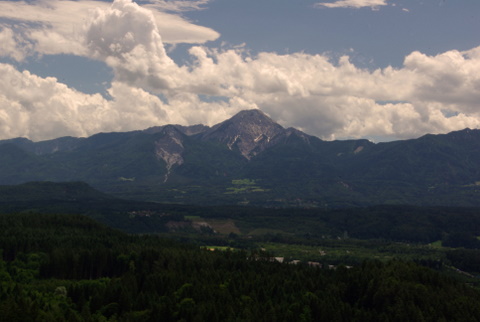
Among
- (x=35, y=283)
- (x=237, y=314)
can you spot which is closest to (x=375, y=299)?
(x=237, y=314)

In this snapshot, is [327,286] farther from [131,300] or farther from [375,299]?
[131,300]

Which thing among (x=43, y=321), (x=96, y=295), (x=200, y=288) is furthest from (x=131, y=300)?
(x=43, y=321)

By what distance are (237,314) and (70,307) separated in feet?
162

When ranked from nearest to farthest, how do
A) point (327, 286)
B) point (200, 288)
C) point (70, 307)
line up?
point (70, 307), point (200, 288), point (327, 286)

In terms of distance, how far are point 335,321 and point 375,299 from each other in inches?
1141

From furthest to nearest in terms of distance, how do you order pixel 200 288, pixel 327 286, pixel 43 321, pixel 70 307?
1. pixel 327 286
2. pixel 200 288
3. pixel 70 307
4. pixel 43 321

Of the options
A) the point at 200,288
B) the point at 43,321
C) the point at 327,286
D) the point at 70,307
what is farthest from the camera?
the point at 327,286

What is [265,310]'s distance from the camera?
16050cm

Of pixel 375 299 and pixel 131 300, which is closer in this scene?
pixel 131 300

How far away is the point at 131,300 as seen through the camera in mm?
164000

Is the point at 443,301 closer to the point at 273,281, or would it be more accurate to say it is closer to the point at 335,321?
the point at 335,321

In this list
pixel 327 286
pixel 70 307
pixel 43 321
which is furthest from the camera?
pixel 327 286

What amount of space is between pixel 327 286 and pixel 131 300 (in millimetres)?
72464

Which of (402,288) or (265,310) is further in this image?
(402,288)
